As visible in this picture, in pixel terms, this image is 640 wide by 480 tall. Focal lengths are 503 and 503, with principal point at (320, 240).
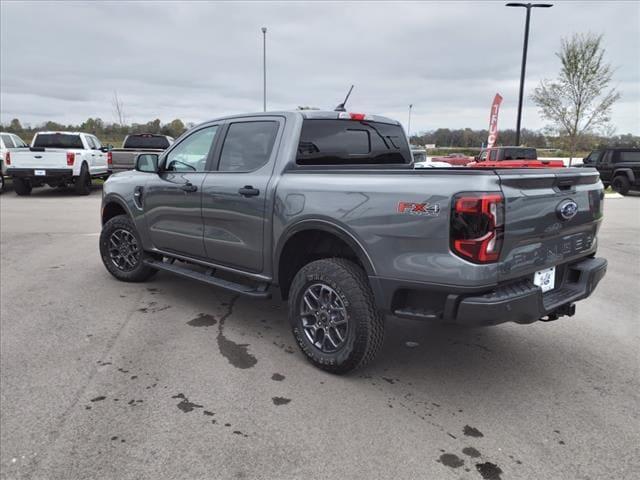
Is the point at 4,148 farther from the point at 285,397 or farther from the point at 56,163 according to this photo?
the point at 285,397

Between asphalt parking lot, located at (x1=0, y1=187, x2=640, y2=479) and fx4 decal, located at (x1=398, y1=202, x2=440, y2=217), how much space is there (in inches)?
47.8

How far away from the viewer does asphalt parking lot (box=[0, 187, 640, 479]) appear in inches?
101

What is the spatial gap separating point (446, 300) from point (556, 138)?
2594cm

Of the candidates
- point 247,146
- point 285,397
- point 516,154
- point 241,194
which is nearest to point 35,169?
point 247,146

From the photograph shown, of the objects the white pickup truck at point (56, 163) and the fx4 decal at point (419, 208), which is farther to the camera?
the white pickup truck at point (56, 163)

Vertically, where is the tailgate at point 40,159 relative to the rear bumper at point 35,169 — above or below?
above

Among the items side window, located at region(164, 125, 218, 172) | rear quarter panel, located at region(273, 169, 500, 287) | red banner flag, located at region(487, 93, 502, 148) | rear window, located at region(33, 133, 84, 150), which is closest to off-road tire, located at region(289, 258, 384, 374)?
rear quarter panel, located at region(273, 169, 500, 287)

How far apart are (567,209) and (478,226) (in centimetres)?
81

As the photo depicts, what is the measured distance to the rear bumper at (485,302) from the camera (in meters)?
2.82

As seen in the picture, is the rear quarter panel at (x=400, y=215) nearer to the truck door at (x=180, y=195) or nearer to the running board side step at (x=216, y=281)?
the running board side step at (x=216, y=281)

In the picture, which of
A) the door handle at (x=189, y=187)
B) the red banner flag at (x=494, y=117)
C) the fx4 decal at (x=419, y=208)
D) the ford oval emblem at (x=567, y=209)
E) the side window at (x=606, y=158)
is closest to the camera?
the fx4 decal at (x=419, y=208)

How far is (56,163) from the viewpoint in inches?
588

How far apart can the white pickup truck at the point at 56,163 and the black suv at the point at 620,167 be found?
17.6m

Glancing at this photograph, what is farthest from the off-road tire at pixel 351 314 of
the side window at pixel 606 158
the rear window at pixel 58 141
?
the side window at pixel 606 158
